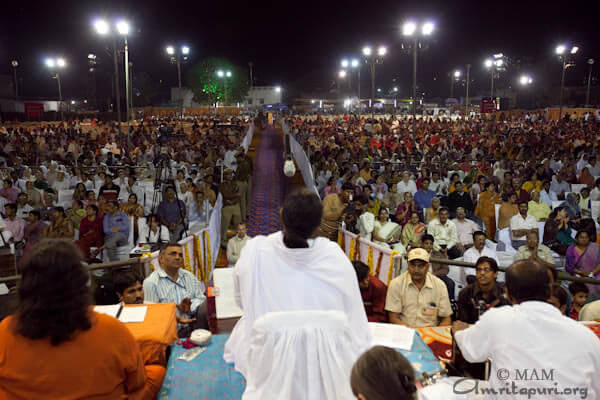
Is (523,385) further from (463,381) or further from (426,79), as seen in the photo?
(426,79)

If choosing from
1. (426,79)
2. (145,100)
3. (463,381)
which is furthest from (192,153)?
(426,79)

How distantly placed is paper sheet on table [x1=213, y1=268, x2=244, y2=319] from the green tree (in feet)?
185

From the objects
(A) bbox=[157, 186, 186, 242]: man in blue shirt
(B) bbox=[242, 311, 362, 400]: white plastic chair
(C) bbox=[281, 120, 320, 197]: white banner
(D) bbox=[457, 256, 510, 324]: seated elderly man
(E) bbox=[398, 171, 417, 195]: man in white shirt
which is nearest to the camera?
(B) bbox=[242, 311, 362, 400]: white plastic chair

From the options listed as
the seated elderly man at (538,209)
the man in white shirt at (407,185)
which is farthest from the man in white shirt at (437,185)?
A: the seated elderly man at (538,209)

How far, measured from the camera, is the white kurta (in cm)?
242

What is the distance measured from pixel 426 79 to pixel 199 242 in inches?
3469

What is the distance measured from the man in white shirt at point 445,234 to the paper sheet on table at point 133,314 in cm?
545

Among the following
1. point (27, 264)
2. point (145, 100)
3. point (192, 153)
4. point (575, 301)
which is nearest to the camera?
point (27, 264)

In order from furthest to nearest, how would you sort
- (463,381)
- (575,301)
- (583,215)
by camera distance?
(583,215)
(575,301)
(463,381)

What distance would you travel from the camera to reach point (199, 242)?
7.76 m

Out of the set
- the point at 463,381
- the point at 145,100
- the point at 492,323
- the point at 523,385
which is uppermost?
the point at 145,100

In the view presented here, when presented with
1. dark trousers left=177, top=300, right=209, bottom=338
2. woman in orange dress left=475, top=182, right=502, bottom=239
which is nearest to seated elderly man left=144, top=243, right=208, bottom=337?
dark trousers left=177, top=300, right=209, bottom=338

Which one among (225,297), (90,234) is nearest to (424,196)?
(90,234)

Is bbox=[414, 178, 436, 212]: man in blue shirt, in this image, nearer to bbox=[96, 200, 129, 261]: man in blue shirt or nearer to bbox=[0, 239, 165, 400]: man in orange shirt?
bbox=[96, 200, 129, 261]: man in blue shirt
